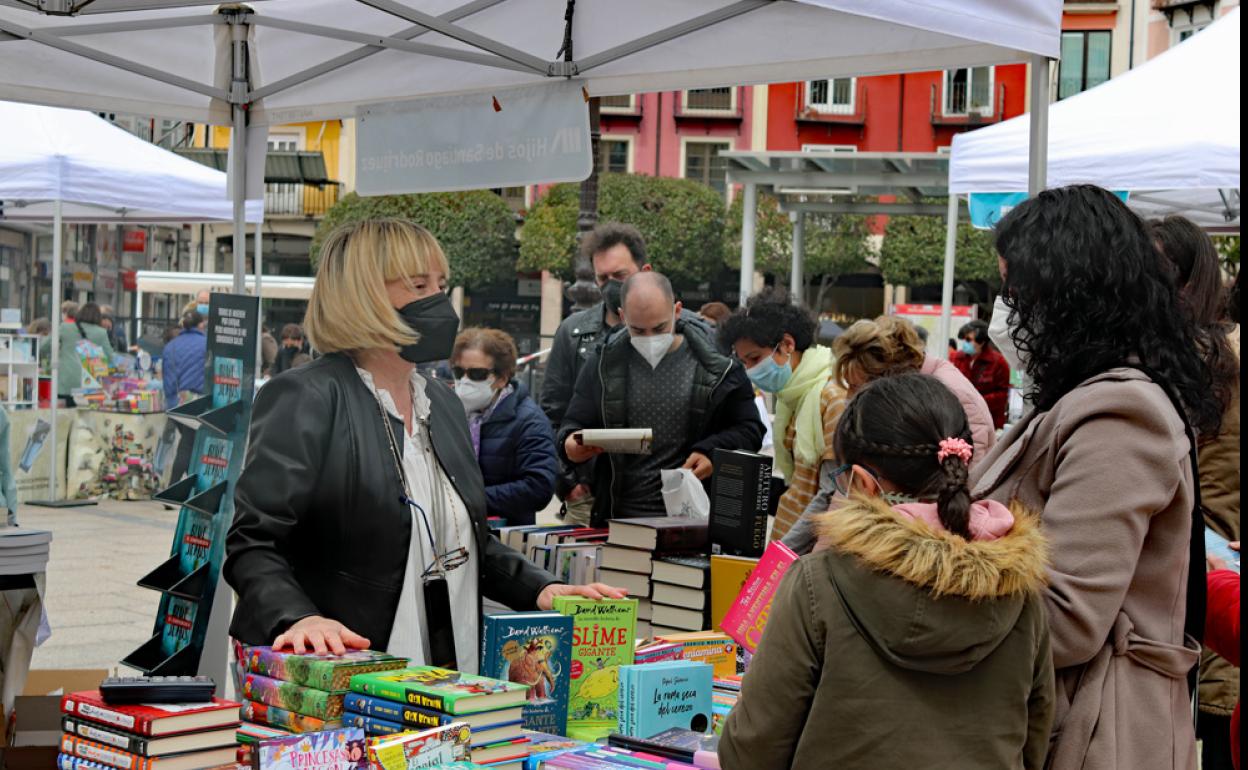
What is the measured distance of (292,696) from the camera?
2.46 meters

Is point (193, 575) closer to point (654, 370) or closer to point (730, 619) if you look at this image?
point (654, 370)

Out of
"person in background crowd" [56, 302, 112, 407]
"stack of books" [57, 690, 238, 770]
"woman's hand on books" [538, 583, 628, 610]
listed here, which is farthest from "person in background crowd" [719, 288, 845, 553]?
"person in background crowd" [56, 302, 112, 407]

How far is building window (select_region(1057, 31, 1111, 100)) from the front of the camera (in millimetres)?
42375

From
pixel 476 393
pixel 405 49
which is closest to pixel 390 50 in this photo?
pixel 405 49

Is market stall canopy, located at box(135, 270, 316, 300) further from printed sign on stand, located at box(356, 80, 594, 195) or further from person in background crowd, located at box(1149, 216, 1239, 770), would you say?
person in background crowd, located at box(1149, 216, 1239, 770)

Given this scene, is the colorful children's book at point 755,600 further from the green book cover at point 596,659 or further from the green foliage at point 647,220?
the green foliage at point 647,220

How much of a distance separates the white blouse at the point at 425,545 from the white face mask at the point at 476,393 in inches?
102

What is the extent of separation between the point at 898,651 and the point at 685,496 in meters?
2.33

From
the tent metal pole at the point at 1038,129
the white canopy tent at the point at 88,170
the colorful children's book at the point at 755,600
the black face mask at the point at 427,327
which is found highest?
the white canopy tent at the point at 88,170

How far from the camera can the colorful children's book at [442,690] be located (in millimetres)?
2334

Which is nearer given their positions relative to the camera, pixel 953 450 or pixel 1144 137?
pixel 953 450

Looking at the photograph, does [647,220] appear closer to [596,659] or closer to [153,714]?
[596,659]

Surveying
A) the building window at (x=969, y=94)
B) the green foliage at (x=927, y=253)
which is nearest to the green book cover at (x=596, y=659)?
the green foliage at (x=927, y=253)

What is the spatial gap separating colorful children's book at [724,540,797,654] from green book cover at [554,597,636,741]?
0.37 meters
